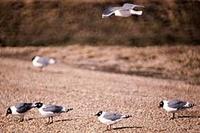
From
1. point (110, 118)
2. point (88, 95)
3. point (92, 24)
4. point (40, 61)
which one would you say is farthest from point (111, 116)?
point (92, 24)

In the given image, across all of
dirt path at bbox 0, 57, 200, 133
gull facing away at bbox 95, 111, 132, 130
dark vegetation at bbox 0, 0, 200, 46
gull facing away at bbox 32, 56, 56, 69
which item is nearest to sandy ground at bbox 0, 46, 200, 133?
dirt path at bbox 0, 57, 200, 133

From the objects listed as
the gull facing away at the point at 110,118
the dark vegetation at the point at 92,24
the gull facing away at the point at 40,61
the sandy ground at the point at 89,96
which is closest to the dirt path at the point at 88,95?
the sandy ground at the point at 89,96

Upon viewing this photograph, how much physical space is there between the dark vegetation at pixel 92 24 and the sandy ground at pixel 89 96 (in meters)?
4.05

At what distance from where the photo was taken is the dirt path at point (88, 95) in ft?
53.0

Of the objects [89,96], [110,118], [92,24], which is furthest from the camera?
[92,24]

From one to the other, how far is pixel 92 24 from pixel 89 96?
44.2ft

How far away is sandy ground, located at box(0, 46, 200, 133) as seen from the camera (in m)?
16.1

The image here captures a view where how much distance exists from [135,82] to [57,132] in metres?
10.1

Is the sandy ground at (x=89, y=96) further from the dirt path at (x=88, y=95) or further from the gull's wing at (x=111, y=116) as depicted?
the gull's wing at (x=111, y=116)

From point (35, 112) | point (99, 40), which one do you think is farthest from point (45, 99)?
point (99, 40)

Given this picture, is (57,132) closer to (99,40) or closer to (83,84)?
(83,84)

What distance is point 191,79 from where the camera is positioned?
84.8 feet

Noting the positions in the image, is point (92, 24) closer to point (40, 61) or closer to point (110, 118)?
point (40, 61)

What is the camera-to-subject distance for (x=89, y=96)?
20.8 m
